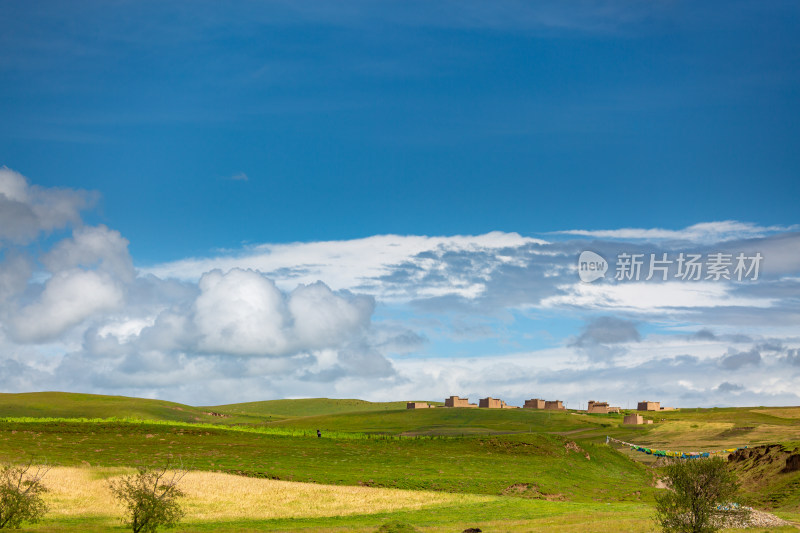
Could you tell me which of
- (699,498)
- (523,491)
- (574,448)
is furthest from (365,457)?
(699,498)

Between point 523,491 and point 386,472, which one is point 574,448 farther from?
point 386,472

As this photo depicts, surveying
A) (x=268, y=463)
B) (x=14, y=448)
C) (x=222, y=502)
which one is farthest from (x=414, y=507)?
(x=14, y=448)

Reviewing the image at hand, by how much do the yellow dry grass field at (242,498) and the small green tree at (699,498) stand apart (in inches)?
963

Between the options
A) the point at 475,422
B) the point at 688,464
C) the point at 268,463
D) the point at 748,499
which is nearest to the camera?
the point at 688,464

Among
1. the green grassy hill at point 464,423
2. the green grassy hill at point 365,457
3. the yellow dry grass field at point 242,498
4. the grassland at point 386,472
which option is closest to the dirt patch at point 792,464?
the grassland at point 386,472

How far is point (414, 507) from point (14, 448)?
54709mm

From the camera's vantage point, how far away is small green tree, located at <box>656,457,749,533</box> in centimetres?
4159

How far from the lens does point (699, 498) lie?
41.9 meters

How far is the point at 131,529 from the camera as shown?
159ft

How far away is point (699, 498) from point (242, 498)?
125ft

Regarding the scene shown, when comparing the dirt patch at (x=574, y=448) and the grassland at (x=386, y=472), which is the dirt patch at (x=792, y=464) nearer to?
the grassland at (x=386, y=472)

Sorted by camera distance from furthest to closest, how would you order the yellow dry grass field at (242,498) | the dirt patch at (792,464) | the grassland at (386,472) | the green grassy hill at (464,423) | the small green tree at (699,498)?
1. the green grassy hill at (464,423)
2. the dirt patch at (792,464)
3. the yellow dry grass field at (242,498)
4. the grassland at (386,472)
5. the small green tree at (699,498)

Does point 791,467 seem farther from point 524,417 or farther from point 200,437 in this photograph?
point 524,417

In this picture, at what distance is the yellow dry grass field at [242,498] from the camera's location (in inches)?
2232
